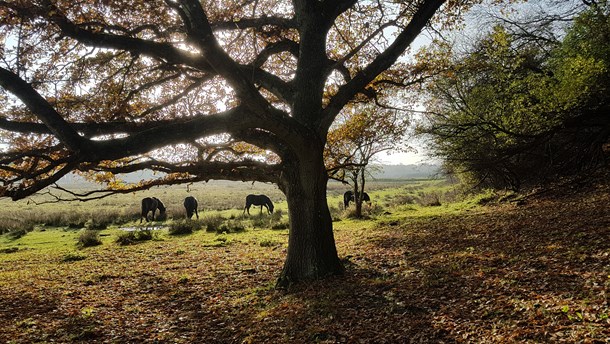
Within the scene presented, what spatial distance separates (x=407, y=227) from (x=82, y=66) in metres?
13.6

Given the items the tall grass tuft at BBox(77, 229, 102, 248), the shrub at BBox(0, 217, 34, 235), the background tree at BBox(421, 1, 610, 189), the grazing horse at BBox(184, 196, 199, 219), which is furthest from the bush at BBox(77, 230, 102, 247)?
the background tree at BBox(421, 1, 610, 189)

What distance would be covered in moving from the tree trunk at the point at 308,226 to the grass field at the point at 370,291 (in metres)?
0.43

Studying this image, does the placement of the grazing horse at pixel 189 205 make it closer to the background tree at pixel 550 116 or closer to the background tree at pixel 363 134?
the background tree at pixel 363 134

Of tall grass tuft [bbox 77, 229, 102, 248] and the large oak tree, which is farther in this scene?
tall grass tuft [bbox 77, 229, 102, 248]

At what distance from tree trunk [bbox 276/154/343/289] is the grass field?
1.40ft

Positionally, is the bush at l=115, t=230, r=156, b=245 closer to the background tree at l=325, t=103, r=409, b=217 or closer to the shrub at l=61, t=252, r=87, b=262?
the shrub at l=61, t=252, r=87, b=262

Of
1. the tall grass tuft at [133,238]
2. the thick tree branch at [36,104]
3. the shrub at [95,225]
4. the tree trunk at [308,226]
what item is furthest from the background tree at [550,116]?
the shrub at [95,225]

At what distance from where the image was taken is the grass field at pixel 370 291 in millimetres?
4871

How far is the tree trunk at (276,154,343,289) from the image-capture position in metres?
8.00

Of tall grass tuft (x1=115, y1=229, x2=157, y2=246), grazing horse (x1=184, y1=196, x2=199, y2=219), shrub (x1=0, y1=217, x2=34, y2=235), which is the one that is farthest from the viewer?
grazing horse (x1=184, y1=196, x2=199, y2=219)

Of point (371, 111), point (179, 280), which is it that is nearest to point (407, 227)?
point (371, 111)

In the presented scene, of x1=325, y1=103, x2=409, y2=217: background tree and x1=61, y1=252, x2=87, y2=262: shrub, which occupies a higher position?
x1=325, y1=103, x2=409, y2=217: background tree

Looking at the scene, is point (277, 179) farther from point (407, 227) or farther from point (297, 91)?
point (407, 227)

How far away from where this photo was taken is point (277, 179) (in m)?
8.52
